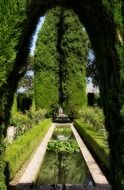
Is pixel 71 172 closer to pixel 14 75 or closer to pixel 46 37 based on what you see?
pixel 14 75

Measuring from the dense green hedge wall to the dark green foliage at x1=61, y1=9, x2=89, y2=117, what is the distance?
611 millimetres

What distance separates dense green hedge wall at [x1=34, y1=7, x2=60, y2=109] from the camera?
33.1 m

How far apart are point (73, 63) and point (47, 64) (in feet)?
6.39

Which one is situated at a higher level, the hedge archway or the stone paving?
the hedge archway

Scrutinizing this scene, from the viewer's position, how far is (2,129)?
580 cm

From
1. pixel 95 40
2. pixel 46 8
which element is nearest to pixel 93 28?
pixel 95 40

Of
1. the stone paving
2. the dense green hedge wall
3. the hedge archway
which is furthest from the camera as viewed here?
the dense green hedge wall

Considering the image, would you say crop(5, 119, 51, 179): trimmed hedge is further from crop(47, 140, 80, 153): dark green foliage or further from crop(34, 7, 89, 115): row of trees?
crop(34, 7, 89, 115): row of trees

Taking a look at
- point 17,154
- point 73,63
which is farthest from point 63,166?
point 73,63

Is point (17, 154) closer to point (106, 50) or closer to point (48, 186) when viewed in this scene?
point (48, 186)

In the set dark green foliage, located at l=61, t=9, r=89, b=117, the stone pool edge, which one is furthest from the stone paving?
dark green foliage, located at l=61, t=9, r=89, b=117

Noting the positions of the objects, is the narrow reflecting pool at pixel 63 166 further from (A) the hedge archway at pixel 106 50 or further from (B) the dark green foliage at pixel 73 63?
(B) the dark green foliage at pixel 73 63

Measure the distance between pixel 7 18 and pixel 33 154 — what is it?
9.37 metres

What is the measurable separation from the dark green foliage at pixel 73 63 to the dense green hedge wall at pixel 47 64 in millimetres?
611
